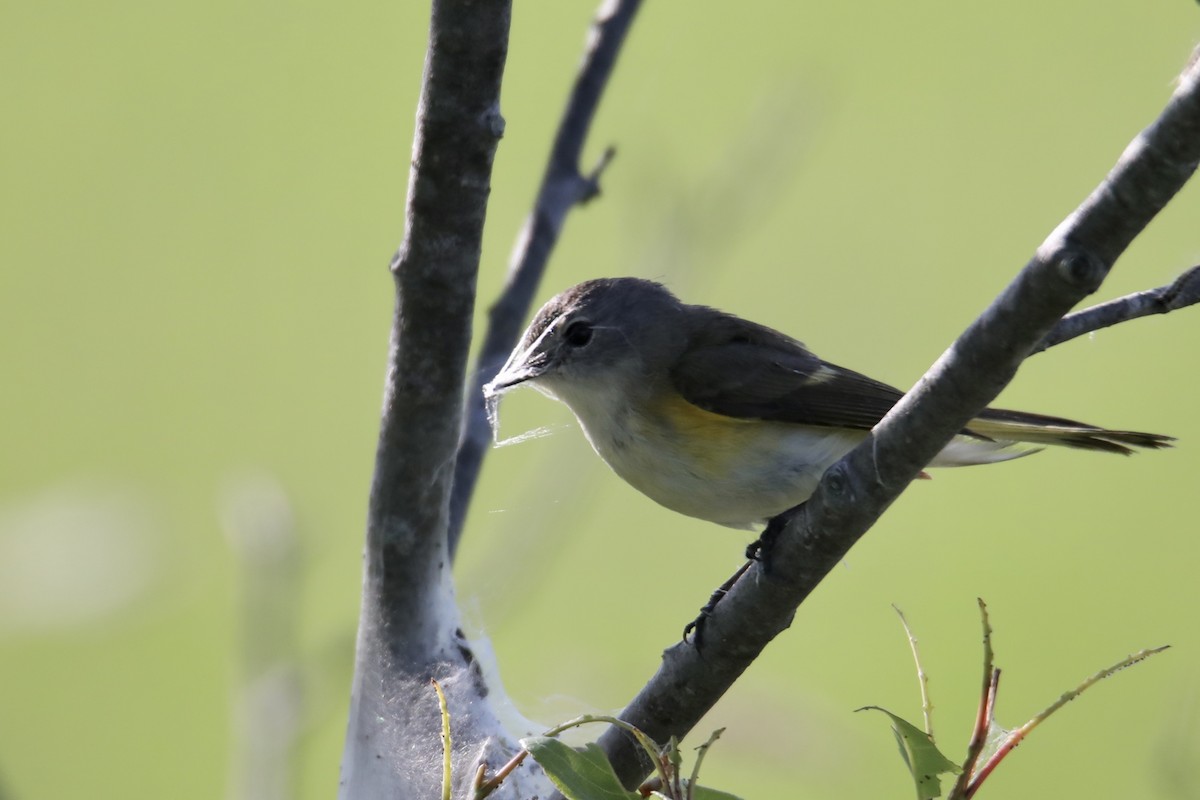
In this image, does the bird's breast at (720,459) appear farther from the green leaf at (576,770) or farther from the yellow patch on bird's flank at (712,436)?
the green leaf at (576,770)

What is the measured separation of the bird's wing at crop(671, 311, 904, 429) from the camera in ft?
8.29

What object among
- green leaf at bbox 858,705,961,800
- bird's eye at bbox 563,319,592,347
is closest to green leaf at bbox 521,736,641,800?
green leaf at bbox 858,705,961,800

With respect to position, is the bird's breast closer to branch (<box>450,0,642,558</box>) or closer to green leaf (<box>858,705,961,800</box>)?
branch (<box>450,0,642,558</box>)

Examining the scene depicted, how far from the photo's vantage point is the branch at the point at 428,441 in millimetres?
1543

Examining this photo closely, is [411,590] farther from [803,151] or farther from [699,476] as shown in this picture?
[803,151]

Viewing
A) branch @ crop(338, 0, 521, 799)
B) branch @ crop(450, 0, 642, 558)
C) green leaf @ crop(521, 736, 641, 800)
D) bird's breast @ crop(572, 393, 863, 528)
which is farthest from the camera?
branch @ crop(450, 0, 642, 558)

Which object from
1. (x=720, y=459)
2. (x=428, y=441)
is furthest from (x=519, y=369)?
(x=428, y=441)

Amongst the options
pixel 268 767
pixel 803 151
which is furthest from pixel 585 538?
pixel 268 767

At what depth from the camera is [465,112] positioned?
1.55 m

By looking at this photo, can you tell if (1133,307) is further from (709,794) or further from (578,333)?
(578,333)

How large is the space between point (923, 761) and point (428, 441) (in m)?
0.98

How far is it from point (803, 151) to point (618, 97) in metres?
1.20

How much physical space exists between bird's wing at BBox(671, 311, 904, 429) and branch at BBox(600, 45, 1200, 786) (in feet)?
3.05

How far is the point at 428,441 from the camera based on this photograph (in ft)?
6.24
